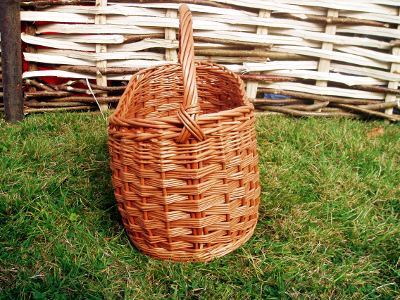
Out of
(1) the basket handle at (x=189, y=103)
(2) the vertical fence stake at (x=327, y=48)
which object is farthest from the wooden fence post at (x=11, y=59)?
(2) the vertical fence stake at (x=327, y=48)

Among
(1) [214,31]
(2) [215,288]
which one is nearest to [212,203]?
(2) [215,288]

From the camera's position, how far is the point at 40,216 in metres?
1.75

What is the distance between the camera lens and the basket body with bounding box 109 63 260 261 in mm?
1366

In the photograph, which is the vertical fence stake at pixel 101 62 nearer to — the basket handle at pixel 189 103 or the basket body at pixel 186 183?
the basket body at pixel 186 183

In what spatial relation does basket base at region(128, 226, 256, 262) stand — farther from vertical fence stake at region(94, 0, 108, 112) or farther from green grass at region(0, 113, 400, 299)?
vertical fence stake at region(94, 0, 108, 112)

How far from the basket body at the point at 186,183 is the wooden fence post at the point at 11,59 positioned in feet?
4.22

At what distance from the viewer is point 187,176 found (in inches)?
54.5

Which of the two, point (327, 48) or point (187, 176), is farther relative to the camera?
point (327, 48)

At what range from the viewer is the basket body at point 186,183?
1366mm

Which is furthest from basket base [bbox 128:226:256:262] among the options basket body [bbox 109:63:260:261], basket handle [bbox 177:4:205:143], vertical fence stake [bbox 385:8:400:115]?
vertical fence stake [bbox 385:8:400:115]

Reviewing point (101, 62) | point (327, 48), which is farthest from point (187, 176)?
point (327, 48)

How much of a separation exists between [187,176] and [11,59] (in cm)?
175

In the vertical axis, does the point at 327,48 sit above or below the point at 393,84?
above

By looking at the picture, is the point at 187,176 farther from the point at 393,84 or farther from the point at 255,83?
the point at 393,84
